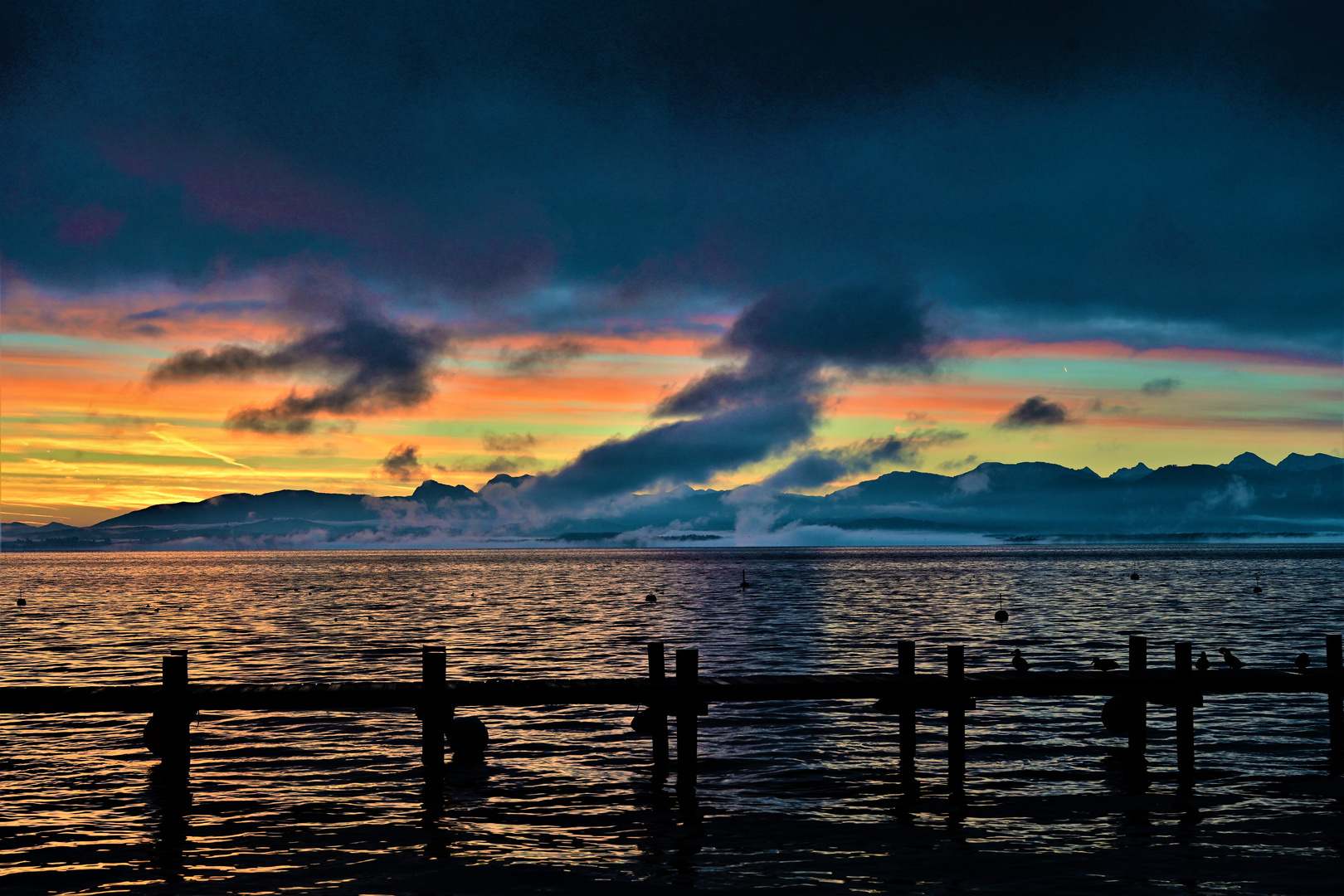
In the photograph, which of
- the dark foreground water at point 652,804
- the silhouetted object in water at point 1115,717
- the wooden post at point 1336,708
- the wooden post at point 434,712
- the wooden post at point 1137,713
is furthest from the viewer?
the silhouetted object in water at point 1115,717

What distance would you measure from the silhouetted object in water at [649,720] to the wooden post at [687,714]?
1553 millimetres

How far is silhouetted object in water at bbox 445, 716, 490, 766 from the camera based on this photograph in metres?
22.8

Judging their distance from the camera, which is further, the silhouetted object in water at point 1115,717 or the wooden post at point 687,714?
the silhouetted object in water at point 1115,717

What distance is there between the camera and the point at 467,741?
22844 mm

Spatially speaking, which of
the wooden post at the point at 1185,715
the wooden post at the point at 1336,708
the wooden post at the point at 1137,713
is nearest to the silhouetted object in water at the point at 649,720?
the wooden post at the point at 1137,713

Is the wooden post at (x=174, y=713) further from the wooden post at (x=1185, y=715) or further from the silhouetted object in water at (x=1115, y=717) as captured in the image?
the silhouetted object in water at (x=1115, y=717)

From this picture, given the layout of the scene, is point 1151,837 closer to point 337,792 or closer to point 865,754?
point 865,754

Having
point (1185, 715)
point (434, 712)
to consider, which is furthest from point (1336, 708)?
point (434, 712)

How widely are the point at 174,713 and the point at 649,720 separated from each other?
8698mm

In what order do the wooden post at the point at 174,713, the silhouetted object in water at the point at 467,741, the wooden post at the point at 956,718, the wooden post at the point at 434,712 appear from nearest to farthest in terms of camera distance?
the wooden post at the point at 174,713 → the wooden post at the point at 434,712 → the wooden post at the point at 956,718 → the silhouetted object in water at the point at 467,741

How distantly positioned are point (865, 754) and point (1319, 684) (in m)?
8.80

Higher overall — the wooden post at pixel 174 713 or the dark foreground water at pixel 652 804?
the wooden post at pixel 174 713

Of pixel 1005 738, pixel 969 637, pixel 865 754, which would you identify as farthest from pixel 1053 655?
pixel 865 754

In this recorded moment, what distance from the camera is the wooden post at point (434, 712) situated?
20.2m
